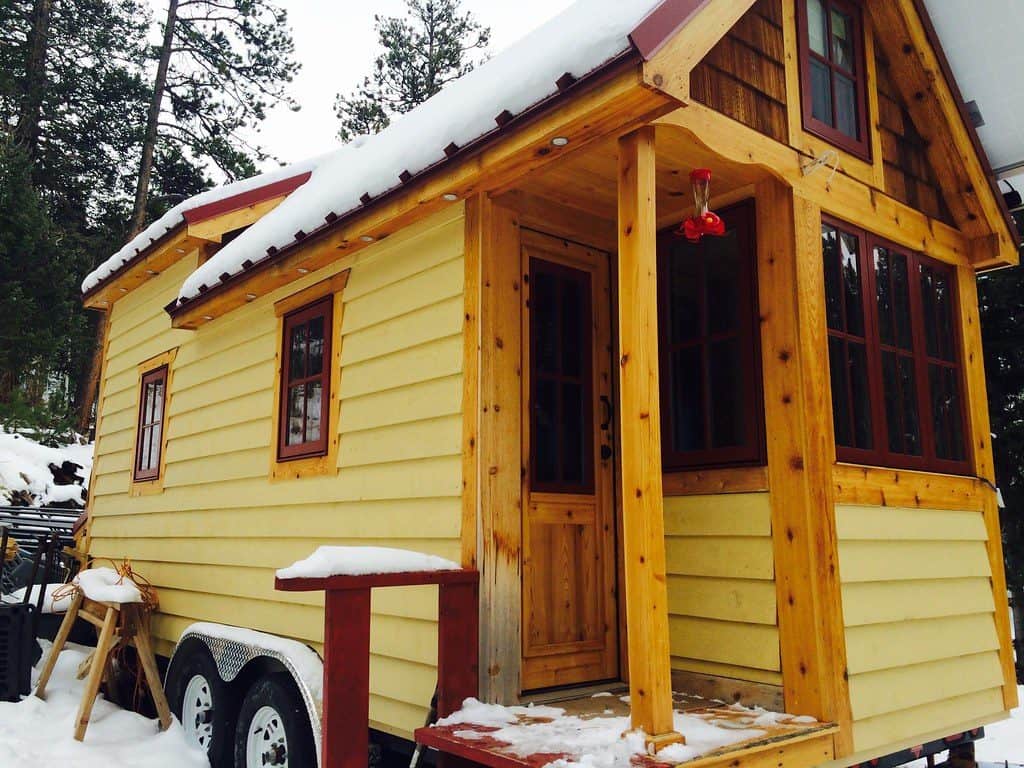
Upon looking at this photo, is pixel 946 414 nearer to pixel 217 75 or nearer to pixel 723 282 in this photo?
pixel 723 282

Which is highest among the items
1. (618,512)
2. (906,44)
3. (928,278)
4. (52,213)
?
(52,213)

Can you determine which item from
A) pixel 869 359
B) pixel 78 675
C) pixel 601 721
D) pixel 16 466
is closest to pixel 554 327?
pixel 869 359

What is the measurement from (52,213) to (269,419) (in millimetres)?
15370

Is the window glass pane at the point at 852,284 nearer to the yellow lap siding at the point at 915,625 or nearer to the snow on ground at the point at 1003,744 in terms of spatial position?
the yellow lap siding at the point at 915,625

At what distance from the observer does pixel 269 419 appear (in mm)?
5766

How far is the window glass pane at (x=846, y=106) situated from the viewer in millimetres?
4414

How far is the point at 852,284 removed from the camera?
13.9 feet

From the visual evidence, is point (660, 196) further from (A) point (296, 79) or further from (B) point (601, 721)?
(A) point (296, 79)

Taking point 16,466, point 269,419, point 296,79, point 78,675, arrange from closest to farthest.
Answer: point 269,419, point 78,675, point 16,466, point 296,79

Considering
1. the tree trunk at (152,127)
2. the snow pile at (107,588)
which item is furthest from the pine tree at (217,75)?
the snow pile at (107,588)

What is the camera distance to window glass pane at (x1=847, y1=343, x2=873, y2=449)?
409 cm

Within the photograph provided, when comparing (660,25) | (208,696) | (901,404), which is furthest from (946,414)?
(208,696)

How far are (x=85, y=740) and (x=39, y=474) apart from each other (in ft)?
26.9

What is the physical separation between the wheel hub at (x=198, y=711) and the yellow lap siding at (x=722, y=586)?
9.80ft
